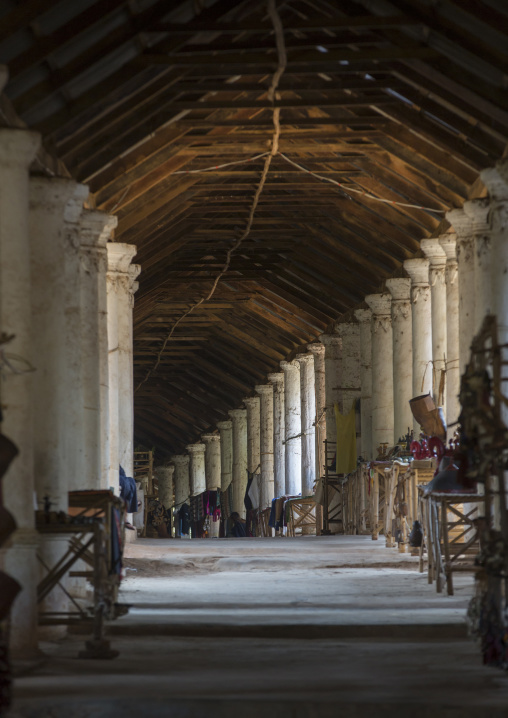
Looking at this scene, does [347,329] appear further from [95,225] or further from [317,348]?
[95,225]

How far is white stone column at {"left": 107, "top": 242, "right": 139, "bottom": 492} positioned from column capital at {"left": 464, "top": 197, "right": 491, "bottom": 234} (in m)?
6.59

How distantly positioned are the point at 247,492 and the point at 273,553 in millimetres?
18094

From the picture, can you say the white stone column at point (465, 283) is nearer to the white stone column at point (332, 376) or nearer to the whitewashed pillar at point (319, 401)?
the white stone column at point (332, 376)

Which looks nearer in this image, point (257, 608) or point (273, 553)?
point (257, 608)

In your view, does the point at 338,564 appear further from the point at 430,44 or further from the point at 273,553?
the point at 430,44

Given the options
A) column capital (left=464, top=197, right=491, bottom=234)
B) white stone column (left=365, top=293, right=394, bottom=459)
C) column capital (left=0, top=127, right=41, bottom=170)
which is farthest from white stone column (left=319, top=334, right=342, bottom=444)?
column capital (left=0, top=127, right=41, bottom=170)

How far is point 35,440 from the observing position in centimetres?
1214

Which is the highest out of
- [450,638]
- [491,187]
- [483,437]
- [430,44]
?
[430,44]

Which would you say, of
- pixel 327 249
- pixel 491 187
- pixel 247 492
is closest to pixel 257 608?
pixel 491 187

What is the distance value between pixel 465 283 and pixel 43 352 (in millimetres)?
7528

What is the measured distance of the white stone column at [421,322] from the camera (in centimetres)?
2208

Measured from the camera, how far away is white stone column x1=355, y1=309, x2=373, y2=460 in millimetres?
26859

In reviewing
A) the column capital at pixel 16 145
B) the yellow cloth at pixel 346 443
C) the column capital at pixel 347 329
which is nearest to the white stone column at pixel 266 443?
the column capital at pixel 347 329

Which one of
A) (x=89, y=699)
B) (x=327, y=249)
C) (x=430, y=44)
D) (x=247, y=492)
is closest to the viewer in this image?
(x=89, y=699)
